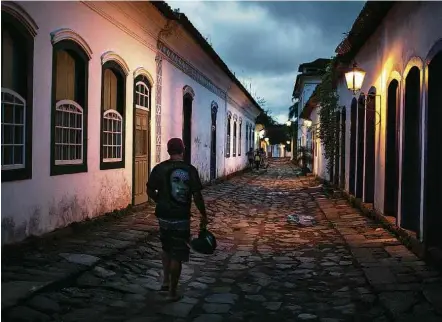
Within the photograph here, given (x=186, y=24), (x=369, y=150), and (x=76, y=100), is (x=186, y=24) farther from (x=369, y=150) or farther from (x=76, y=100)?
(x=369, y=150)

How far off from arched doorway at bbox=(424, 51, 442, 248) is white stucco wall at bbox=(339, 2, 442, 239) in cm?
21

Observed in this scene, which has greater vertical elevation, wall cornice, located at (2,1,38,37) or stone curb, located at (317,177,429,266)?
wall cornice, located at (2,1,38,37)

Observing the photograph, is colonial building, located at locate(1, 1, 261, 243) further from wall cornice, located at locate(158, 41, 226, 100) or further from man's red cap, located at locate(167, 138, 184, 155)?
man's red cap, located at locate(167, 138, 184, 155)

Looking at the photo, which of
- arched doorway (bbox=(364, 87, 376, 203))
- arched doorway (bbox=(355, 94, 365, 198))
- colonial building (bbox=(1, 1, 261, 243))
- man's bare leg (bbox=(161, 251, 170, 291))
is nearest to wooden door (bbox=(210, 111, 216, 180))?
colonial building (bbox=(1, 1, 261, 243))

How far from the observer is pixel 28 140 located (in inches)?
245

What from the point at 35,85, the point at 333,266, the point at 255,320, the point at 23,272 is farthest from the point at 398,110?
the point at 23,272

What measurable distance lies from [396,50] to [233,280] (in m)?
Result: 4.77

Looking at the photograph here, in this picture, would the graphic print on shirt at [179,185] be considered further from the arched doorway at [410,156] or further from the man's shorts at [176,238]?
the arched doorway at [410,156]

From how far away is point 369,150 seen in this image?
1100 cm

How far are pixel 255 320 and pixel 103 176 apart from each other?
481cm

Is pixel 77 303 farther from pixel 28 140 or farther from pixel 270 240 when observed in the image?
pixel 270 240

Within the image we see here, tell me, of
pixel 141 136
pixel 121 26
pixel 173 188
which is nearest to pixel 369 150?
pixel 141 136

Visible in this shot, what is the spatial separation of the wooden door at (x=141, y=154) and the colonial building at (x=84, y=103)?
2 cm

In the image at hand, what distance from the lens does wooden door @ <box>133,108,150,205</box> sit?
10336 millimetres
